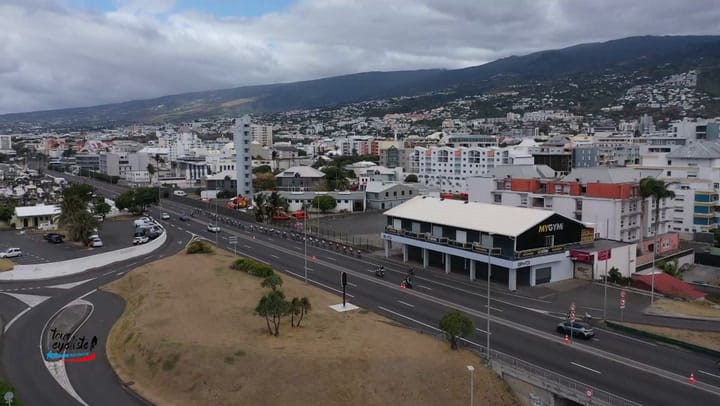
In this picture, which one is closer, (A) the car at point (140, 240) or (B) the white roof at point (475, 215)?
(B) the white roof at point (475, 215)

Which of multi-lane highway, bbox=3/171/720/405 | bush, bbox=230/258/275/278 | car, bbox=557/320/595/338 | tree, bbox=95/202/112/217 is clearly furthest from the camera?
tree, bbox=95/202/112/217

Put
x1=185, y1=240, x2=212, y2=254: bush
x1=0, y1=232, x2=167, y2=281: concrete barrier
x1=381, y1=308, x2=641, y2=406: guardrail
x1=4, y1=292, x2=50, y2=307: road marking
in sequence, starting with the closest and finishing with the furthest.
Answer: x1=381, y1=308, x2=641, y2=406: guardrail < x1=4, y1=292, x2=50, y2=307: road marking < x1=0, y1=232, x2=167, y2=281: concrete barrier < x1=185, y1=240, x2=212, y2=254: bush

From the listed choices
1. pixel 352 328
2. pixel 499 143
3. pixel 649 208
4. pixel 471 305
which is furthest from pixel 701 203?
pixel 499 143

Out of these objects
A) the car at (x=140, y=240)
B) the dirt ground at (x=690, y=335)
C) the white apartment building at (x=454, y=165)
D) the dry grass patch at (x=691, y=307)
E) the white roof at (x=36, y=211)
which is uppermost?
the white apartment building at (x=454, y=165)

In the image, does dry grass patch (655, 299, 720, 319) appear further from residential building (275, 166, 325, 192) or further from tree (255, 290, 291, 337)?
residential building (275, 166, 325, 192)

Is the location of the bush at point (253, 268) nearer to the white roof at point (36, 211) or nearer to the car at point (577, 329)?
the car at point (577, 329)

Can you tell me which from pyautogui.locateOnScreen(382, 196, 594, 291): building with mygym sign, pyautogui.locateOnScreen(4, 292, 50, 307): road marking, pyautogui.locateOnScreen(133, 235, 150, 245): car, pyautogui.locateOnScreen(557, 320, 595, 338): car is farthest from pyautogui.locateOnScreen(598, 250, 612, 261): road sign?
pyautogui.locateOnScreen(133, 235, 150, 245): car

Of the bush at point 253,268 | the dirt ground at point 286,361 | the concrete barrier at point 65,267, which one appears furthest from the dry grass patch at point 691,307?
the concrete barrier at point 65,267
